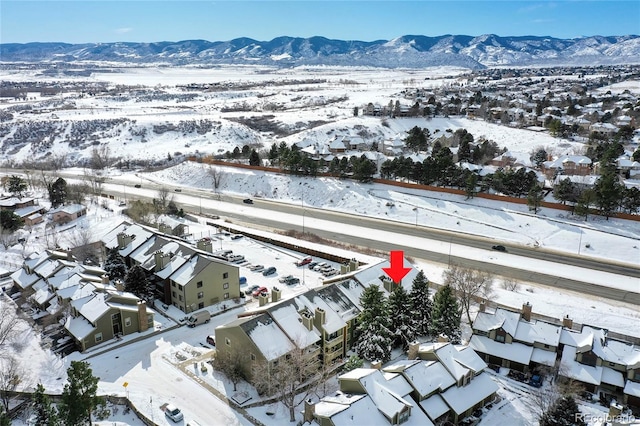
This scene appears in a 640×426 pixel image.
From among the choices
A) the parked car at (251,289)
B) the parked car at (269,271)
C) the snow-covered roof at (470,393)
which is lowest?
the parked car at (251,289)

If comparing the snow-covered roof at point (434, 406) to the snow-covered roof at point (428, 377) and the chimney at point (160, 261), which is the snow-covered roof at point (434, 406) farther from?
the chimney at point (160, 261)

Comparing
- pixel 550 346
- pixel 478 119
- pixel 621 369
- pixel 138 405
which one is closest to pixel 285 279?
pixel 138 405

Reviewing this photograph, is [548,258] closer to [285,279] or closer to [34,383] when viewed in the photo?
[285,279]

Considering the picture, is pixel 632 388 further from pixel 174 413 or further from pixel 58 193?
pixel 58 193

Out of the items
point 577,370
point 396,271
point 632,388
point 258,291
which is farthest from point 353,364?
point 632,388

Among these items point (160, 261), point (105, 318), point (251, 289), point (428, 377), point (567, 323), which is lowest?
point (251, 289)

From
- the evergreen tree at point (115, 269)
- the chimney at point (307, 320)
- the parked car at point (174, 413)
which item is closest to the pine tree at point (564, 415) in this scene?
the chimney at point (307, 320)

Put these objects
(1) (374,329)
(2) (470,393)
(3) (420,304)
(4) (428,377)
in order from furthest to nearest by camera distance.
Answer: (3) (420,304), (1) (374,329), (2) (470,393), (4) (428,377)
